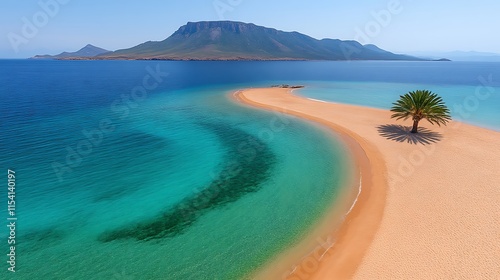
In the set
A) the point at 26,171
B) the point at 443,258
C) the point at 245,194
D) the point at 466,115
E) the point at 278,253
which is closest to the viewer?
the point at 443,258

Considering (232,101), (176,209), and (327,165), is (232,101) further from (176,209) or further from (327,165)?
(176,209)

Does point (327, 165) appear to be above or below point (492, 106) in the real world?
below

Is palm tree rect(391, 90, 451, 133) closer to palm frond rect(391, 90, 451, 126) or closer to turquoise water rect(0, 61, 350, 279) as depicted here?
palm frond rect(391, 90, 451, 126)

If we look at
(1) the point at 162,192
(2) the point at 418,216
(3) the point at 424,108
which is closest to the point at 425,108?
(3) the point at 424,108

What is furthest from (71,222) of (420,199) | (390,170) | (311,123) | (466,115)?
(466,115)

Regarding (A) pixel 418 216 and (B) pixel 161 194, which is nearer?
(A) pixel 418 216

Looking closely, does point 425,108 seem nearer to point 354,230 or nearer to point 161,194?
point 354,230
